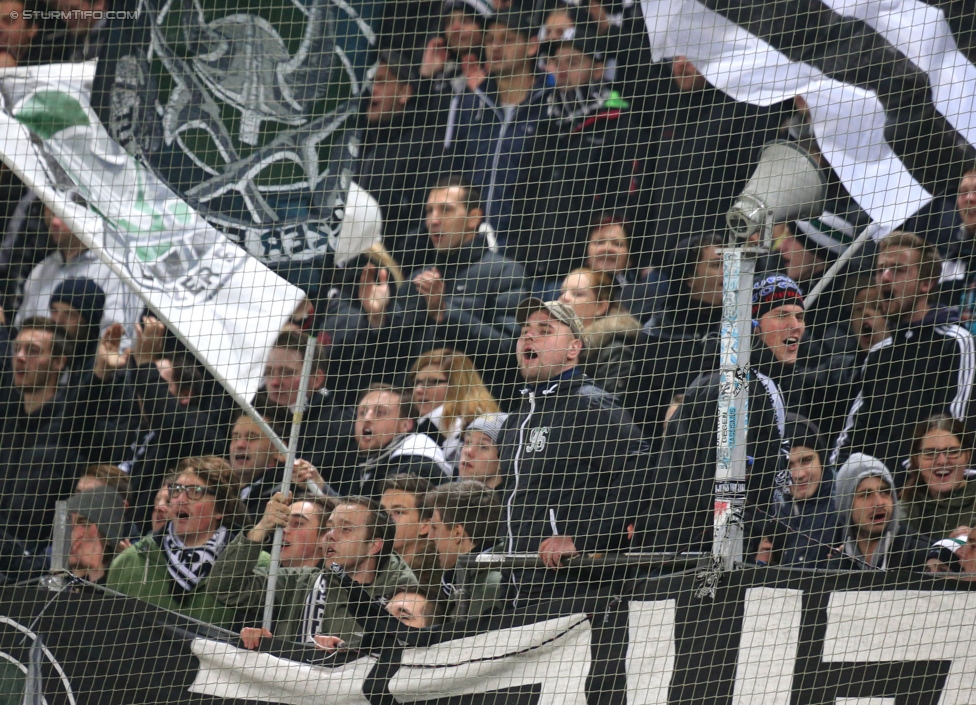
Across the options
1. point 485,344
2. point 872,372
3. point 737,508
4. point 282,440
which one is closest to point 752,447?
point 737,508

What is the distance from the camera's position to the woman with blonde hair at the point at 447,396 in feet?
14.1

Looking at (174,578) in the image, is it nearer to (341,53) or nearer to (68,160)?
(68,160)

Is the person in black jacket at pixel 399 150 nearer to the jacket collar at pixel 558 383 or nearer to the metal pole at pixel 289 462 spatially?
the metal pole at pixel 289 462

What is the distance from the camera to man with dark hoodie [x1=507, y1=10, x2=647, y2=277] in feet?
15.2

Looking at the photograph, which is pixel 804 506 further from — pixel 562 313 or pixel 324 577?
pixel 324 577

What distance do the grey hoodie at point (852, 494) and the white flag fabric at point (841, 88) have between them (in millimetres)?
915

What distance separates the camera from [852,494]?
144 inches

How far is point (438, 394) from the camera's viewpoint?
441 cm

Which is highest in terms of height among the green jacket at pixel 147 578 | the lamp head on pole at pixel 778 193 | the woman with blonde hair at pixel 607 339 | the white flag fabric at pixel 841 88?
the white flag fabric at pixel 841 88

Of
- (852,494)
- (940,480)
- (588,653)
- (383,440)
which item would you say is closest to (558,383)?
(383,440)

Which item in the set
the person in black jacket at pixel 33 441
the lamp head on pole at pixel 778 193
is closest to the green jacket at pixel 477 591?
the lamp head on pole at pixel 778 193

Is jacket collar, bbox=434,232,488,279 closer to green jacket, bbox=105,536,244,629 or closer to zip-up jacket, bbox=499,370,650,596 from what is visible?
zip-up jacket, bbox=499,370,650,596

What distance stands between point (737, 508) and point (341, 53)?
2.96 metres

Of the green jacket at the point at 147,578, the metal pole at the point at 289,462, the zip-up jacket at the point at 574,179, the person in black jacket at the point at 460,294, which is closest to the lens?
the metal pole at the point at 289,462
